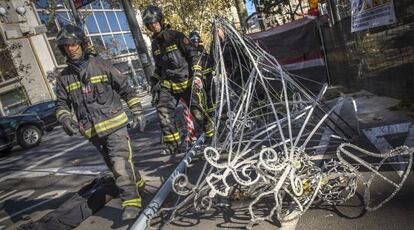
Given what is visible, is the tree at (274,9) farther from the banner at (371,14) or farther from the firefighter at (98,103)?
the firefighter at (98,103)

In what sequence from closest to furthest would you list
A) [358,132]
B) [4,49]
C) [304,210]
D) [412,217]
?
[412,217]
[304,210]
[358,132]
[4,49]

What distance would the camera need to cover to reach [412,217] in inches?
109

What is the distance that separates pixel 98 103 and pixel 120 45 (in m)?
38.0

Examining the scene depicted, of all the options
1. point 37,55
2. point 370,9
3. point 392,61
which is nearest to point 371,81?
point 392,61

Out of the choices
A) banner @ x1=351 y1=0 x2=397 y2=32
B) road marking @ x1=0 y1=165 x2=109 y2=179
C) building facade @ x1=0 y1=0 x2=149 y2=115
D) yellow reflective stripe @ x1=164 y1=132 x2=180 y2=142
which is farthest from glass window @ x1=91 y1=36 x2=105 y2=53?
banner @ x1=351 y1=0 x2=397 y2=32

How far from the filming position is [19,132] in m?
13.5

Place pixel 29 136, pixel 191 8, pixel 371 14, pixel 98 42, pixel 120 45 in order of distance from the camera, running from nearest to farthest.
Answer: pixel 371 14 → pixel 29 136 → pixel 191 8 → pixel 98 42 → pixel 120 45

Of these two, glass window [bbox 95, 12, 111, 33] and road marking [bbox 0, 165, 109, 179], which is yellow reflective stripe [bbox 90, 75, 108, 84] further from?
glass window [bbox 95, 12, 111, 33]

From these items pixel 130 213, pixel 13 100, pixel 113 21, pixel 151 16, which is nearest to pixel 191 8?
pixel 151 16

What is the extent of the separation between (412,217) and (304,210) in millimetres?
781

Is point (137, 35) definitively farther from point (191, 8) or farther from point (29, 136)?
point (191, 8)

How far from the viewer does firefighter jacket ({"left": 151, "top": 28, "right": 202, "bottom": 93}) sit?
6.07 meters

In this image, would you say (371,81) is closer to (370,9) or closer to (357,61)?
(357,61)

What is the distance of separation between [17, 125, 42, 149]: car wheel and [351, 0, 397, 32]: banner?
447 inches
